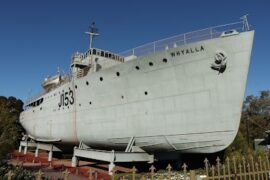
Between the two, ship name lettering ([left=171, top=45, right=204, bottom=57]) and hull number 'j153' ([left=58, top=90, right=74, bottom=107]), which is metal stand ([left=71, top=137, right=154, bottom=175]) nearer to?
hull number 'j153' ([left=58, top=90, right=74, bottom=107])

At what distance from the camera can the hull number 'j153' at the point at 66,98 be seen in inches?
842

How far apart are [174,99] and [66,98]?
1058 centimetres

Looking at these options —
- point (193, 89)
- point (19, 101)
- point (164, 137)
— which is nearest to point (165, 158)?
point (164, 137)

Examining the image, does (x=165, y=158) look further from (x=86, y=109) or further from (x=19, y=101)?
(x=19, y=101)

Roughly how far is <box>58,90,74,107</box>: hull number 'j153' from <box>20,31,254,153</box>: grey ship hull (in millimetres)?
2590

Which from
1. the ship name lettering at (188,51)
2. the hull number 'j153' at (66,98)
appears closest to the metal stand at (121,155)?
the hull number 'j153' at (66,98)

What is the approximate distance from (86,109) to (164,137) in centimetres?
680

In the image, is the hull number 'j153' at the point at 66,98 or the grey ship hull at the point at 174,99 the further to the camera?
the hull number 'j153' at the point at 66,98

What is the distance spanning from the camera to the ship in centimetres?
1381

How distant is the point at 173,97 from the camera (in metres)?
15.0

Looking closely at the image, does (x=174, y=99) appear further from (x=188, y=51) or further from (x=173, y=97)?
(x=188, y=51)

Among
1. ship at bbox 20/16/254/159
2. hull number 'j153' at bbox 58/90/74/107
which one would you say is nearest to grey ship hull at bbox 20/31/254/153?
ship at bbox 20/16/254/159

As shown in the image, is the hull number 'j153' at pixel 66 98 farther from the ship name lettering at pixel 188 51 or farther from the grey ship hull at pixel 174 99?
the ship name lettering at pixel 188 51

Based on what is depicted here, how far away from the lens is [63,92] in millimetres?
22891
